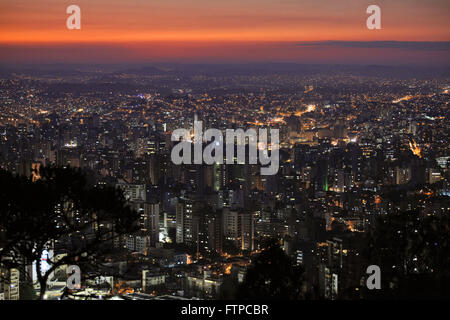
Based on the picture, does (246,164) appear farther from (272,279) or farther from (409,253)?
(272,279)

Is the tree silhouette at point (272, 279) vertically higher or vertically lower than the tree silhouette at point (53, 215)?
lower

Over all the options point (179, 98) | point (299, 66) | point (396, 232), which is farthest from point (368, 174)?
point (396, 232)

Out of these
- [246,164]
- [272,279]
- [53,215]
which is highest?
[53,215]

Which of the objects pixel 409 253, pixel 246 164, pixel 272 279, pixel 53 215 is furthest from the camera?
pixel 246 164

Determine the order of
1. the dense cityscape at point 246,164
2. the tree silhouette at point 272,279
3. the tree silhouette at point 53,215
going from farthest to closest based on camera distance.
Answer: the dense cityscape at point 246,164
the tree silhouette at point 272,279
the tree silhouette at point 53,215

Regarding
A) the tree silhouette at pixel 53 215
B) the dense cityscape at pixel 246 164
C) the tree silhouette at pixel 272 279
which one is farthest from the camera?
the dense cityscape at pixel 246 164

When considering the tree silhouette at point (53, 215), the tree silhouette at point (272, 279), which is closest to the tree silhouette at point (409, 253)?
the tree silhouette at point (272, 279)

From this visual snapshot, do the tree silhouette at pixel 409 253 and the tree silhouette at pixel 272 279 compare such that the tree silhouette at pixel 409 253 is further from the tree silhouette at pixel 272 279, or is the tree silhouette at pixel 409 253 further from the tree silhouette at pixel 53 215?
the tree silhouette at pixel 53 215

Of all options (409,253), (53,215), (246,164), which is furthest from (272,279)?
(246,164)
